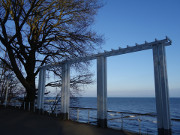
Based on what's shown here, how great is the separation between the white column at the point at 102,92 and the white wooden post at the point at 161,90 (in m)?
2.29

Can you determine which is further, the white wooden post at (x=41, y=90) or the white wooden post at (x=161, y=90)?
the white wooden post at (x=41, y=90)

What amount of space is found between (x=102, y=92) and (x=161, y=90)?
2510 mm

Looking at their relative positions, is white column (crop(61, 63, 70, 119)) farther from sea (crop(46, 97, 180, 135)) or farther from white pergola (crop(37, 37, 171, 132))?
sea (crop(46, 97, 180, 135))

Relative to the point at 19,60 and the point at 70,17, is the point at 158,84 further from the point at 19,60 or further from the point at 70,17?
the point at 19,60

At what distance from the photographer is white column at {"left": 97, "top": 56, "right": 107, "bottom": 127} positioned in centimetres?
711

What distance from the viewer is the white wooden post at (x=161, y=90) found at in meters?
5.35

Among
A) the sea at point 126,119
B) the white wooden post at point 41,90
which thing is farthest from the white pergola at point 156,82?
the white wooden post at point 41,90

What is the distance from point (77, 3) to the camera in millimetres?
11430

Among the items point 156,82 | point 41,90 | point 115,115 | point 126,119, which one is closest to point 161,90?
point 156,82

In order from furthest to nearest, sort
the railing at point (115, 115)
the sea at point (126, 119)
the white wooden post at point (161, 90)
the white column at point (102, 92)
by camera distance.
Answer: the white column at point (102, 92), the sea at point (126, 119), the railing at point (115, 115), the white wooden post at point (161, 90)

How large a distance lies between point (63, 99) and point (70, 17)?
6479mm

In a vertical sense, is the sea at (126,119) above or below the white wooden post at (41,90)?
below

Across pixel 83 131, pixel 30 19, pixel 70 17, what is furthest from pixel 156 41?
pixel 30 19

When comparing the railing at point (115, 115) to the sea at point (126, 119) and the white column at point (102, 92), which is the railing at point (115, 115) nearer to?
the sea at point (126, 119)
